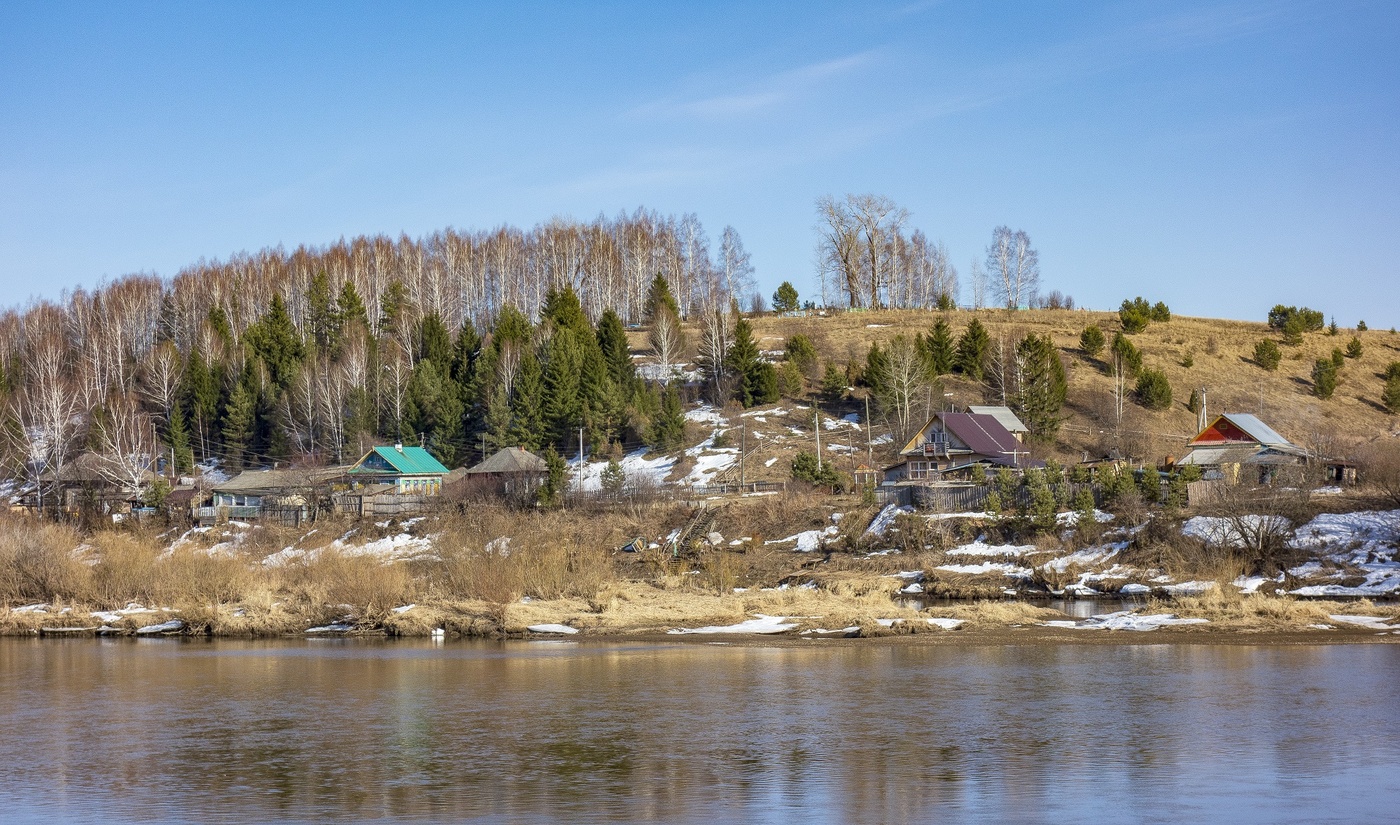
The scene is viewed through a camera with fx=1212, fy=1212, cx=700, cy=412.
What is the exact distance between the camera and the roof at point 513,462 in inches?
2625

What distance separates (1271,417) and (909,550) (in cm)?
4492

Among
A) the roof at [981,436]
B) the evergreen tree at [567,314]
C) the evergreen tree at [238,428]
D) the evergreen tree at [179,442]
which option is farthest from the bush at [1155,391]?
the evergreen tree at [179,442]

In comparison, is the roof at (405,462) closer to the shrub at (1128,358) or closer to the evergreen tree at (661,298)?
the evergreen tree at (661,298)

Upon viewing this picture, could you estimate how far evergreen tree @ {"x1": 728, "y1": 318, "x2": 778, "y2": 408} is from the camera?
269 ft

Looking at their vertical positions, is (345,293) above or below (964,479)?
above

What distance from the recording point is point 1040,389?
2923 inches

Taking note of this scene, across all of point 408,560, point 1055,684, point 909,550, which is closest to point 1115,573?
point 909,550

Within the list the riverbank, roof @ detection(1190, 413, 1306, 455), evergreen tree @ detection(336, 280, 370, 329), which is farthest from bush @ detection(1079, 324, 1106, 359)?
evergreen tree @ detection(336, 280, 370, 329)

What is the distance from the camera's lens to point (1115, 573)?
4275cm

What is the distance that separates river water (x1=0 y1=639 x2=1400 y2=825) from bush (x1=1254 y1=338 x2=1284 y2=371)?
6896 cm

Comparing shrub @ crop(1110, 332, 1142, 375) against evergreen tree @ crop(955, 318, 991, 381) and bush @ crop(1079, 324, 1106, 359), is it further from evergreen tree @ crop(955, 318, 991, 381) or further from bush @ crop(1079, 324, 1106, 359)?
evergreen tree @ crop(955, 318, 991, 381)

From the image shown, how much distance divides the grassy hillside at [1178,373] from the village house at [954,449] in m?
5.26

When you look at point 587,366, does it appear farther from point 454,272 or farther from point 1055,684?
point 1055,684

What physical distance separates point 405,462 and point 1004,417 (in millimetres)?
35505
